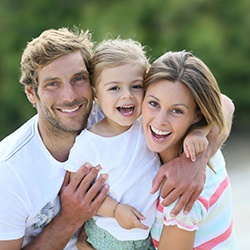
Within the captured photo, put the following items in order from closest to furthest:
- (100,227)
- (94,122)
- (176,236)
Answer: (176,236) → (100,227) → (94,122)

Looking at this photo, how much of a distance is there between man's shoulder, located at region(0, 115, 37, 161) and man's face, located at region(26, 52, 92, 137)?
0.43ft

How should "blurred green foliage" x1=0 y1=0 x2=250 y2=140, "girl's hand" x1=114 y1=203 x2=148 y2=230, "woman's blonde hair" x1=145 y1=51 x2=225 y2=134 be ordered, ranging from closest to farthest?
"woman's blonde hair" x1=145 y1=51 x2=225 y2=134 → "girl's hand" x1=114 y1=203 x2=148 y2=230 → "blurred green foliage" x1=0 y1=0 x2=250 y2=140

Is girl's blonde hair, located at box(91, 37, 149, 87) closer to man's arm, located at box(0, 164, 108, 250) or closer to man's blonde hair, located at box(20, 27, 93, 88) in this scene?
man's blonde hair, located at box(20, 27, 93, 88)

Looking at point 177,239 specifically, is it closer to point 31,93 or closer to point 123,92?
point 123,92

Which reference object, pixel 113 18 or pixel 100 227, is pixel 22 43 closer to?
pixel 113 18

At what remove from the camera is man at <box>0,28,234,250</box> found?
9.73 feet

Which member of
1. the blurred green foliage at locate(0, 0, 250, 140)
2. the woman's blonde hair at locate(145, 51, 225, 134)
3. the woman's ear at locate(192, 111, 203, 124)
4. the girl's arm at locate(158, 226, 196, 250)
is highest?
the blurred green foliage at locate(0, 0, 250, 140)

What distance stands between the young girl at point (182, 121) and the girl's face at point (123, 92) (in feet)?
0.22

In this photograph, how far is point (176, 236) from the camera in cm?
271

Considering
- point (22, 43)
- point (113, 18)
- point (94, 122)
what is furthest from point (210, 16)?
point (94, 122)

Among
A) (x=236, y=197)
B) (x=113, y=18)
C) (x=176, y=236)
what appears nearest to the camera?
(x=176, y=236)

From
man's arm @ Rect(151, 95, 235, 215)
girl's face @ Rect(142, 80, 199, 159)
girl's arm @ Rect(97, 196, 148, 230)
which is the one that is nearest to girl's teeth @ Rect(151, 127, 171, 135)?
girl's face @ Rect(142, 80, 199, 159)

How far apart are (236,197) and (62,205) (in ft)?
16.9

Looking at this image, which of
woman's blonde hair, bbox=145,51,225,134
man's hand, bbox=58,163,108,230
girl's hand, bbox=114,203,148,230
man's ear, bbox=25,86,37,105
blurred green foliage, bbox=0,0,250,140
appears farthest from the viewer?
blurred green foliage, bbox=0,0,250,140
